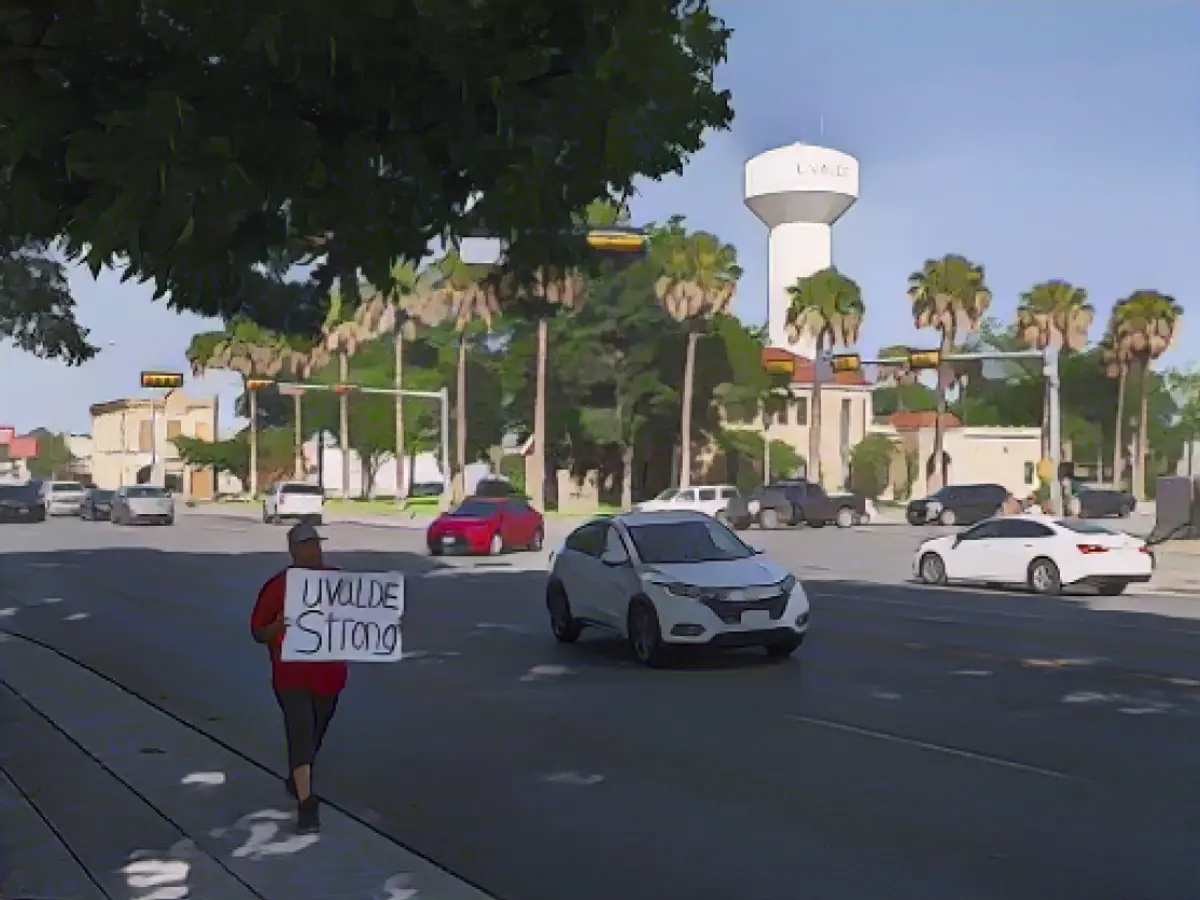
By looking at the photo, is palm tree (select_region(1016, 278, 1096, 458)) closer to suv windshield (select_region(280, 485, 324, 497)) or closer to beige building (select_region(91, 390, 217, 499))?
suv windshield (select_region(280, 485, 324, 497))

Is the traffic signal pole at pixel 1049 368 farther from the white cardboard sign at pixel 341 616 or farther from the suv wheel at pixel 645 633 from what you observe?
the white cardboard sign at pixel 341 616

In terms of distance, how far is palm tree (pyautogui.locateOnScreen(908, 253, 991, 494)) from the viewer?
73375mm

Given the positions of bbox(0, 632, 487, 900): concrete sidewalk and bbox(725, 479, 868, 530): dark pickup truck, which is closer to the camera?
bbox(0, 632, 487, 900): concrete sidewalk

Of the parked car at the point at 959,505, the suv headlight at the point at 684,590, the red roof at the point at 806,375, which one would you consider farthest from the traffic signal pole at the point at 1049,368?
the red roof at the point at 806,375

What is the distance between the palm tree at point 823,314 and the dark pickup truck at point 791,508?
1325 centimetres

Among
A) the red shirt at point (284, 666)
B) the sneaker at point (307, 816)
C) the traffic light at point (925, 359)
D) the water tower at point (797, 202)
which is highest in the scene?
the water tower at point (797, 202)

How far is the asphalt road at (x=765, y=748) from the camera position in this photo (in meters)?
8.25

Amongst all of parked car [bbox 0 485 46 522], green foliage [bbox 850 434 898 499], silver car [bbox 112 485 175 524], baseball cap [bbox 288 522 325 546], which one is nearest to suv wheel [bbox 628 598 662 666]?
baseball cap [bbox 288 522 325 546]

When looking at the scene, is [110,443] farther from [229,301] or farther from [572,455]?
[229,301]

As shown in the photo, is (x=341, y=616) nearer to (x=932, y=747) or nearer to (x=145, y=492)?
(x=932, y=747)

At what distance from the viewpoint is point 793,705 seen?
1395cm

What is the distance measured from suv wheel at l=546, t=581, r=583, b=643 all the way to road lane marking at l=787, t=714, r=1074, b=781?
6111mm

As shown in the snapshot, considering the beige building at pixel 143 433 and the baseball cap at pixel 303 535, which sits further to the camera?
the beige building at pixel 143 433

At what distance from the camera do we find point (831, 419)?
104 m
